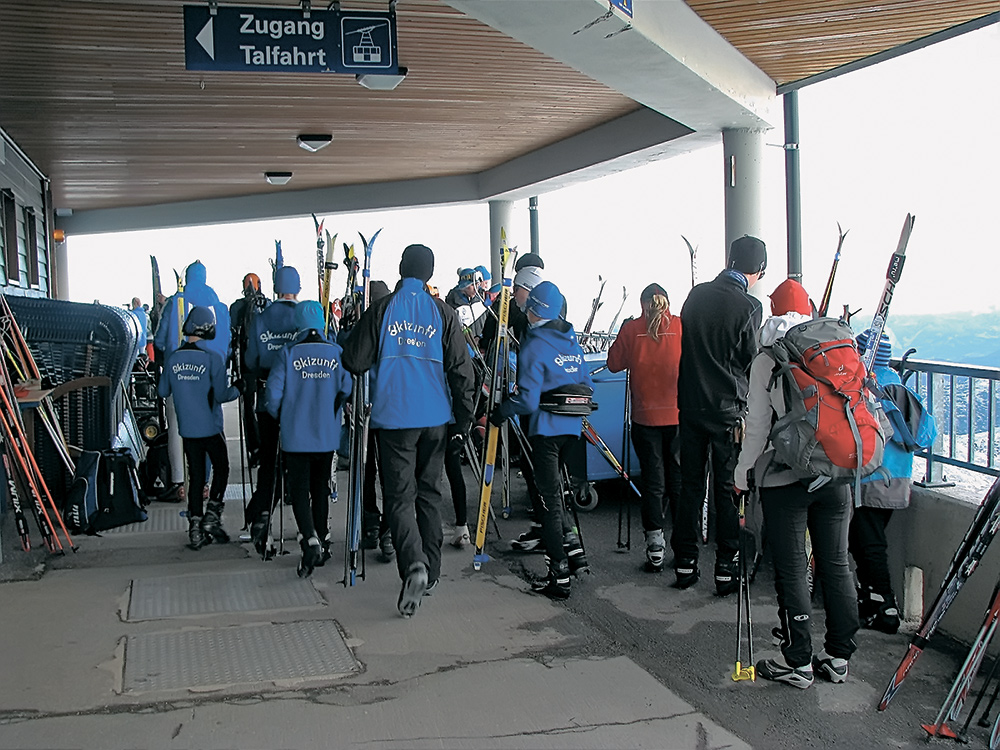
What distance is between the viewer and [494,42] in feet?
21.6

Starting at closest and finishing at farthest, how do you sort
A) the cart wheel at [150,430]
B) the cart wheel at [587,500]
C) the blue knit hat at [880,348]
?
the blue knit hat at [880,348] → the cart wheel at [587,500] → the cart wheel at [150,430]

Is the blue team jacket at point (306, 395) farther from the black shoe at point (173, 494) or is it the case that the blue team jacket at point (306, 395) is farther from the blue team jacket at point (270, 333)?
the black shoe at point (173, 494)

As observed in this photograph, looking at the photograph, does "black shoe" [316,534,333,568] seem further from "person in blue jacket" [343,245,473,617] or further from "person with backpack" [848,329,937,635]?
"person with backpack" [848,329,937,635]

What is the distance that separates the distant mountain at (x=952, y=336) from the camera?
15.1 feet

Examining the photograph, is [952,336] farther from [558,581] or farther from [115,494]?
[115,494]

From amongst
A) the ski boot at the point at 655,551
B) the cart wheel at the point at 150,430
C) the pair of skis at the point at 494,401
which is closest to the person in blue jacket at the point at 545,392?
the pair of skis at the point at 494,401

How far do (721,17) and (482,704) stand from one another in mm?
4786

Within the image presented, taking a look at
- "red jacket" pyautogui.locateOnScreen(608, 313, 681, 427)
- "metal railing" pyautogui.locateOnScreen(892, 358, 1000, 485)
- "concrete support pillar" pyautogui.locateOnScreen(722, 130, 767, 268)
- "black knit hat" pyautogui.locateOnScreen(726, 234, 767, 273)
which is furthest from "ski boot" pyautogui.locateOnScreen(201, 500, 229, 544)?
"concrete support pillar" pyautogui.locateOnScreen(722, 130, 767, 268)

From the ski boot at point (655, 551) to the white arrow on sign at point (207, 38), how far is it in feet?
12.5

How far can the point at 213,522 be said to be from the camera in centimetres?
591

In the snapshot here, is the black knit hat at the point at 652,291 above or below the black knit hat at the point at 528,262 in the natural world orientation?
below

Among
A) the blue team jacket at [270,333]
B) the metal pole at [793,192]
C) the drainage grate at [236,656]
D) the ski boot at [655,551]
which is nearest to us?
the drainage grate at [236,656]

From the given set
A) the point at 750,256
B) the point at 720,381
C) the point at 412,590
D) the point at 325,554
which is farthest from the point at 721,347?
the point at 325,554

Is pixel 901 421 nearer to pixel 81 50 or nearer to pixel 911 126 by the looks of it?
pixel 911 126
